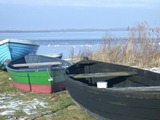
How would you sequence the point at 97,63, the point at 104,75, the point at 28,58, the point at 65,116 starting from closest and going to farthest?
the point at 65,116 < the point at 104,75 < the point at 97,63 < the point at 28,58

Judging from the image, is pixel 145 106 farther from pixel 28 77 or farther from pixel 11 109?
pixel 28 77

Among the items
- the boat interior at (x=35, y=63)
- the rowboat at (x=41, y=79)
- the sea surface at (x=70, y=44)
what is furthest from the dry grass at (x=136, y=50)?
the rowboat at (x=41, y=79)

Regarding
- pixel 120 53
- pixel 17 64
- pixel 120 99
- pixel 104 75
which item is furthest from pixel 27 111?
pixel 120 53

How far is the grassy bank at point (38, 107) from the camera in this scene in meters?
7.30

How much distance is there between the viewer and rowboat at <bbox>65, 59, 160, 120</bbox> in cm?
539

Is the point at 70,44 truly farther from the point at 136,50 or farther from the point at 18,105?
the point at 18,105

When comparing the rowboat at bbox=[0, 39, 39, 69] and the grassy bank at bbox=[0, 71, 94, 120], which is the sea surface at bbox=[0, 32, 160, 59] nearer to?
the rowboat at bbox=[0, 39, 39, 69]

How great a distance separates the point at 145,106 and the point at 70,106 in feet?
10.1

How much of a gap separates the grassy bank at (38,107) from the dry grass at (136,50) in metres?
5.19

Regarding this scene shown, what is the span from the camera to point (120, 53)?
14766 millimetres

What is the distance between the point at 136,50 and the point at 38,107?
7029 mm

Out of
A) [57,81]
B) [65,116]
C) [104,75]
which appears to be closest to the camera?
[65,116]

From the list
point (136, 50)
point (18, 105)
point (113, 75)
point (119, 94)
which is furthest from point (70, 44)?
point (119, 94)

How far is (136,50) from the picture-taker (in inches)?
559
